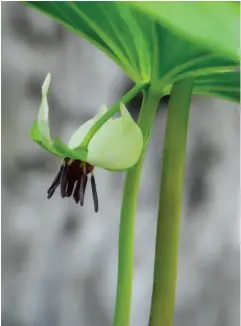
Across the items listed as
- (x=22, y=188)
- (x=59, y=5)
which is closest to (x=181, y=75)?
(x=59, y=5)

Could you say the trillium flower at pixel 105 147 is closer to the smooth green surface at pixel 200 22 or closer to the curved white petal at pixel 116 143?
the curved white petal at pixel 116 143

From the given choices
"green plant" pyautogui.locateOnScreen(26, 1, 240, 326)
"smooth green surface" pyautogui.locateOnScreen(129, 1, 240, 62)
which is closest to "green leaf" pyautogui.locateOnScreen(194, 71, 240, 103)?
"green plant" pyautogui.locateOnScreen(26, 1, 240, 326)

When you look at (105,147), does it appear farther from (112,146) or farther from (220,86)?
(220,86)

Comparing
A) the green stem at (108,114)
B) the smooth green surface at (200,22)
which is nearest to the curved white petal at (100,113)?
the green stem at (108,114)

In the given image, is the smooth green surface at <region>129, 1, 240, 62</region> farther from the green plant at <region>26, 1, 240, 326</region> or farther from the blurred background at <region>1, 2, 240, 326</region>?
the blurred background at <region>1, 2, 240, 326</region>

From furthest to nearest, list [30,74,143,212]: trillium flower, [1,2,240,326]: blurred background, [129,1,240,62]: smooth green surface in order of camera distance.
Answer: [1,2,240,326]: blurred background < [30,74,143,212]: trillium flower < [129,1,240,62]: smooth green surface

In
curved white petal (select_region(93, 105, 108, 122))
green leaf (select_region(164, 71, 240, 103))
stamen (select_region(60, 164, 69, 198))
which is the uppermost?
green leaf (select_region(164, 71, 240, 103))

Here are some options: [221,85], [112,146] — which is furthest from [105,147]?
[221,85]
